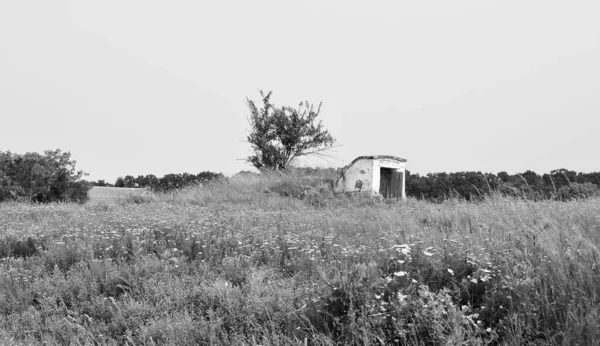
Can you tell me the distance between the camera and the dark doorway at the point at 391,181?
20.0 m

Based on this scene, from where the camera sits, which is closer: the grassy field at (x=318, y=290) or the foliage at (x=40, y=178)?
the grassy field at (x=318, y=290)

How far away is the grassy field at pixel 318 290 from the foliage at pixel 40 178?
65.6ft

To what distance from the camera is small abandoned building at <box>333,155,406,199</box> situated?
1883cm

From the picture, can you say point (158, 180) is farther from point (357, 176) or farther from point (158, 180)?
point (357, 176)

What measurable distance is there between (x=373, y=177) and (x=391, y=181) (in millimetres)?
1729

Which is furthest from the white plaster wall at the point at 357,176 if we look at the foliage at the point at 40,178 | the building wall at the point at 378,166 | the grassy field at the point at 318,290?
the foliage at the point at 40,178

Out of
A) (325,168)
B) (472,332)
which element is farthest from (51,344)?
(325,168)

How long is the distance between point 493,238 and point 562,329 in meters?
1.82

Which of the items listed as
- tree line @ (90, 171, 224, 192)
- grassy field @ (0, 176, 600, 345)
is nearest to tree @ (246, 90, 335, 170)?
tree line @ (90, 171, 224, 192)

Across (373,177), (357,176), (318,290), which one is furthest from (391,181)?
(318,290)

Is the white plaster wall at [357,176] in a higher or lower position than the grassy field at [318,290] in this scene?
higher

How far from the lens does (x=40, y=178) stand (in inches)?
1003

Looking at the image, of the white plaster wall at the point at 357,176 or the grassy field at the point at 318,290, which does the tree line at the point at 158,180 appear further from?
the grassy field at the point at 318,290

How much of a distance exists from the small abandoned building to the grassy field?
11.4m
